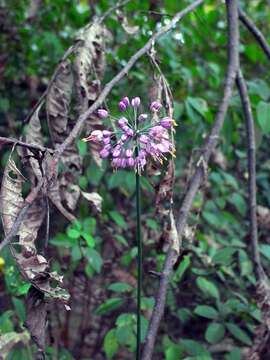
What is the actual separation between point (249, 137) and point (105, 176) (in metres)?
0.83

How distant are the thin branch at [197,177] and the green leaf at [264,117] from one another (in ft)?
0.39

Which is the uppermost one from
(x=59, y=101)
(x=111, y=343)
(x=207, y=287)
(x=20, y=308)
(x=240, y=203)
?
(x=59, y=101)

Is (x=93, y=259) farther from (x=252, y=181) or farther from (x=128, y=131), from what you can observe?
(x=128, y=131)

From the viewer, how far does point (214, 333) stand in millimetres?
2143

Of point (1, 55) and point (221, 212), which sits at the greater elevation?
point (1, 55)

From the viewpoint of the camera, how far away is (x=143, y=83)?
2703 mm

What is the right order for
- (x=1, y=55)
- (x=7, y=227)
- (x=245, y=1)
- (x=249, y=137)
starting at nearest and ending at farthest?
1. (x=7, y=227)
2. (x=249, y=137)
3. (x=1, y=55)
4. (x=245, y=1)

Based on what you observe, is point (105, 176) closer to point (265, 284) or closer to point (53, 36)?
point (53, 36)

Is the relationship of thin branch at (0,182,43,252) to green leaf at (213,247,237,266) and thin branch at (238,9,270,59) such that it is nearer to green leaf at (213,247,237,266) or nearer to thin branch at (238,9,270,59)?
green leaf at (213,247,237,266)

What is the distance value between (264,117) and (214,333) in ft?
2.51

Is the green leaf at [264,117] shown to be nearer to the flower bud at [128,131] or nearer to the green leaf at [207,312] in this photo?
the green leaf at [207,312]

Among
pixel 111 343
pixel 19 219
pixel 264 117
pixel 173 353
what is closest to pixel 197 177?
pixel 264 117

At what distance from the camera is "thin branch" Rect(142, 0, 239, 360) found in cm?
163

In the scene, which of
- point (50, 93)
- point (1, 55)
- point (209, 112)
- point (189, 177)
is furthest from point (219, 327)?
point (1, 55)
